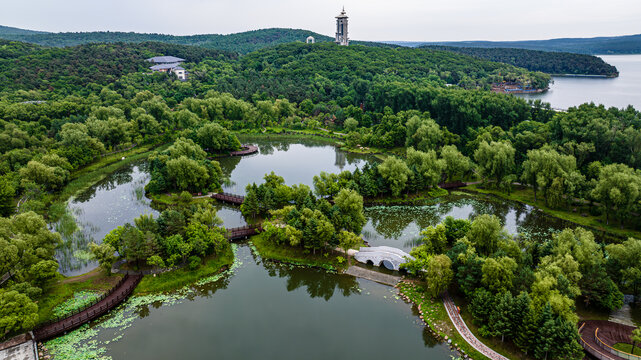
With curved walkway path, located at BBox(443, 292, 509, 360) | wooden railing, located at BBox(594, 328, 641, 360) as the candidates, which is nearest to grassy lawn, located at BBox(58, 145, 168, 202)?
curved walkway path, located at BBox(443, 292, 509, 360)

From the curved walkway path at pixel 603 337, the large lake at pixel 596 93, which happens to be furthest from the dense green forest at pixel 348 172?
the large lake at pixel 596 93

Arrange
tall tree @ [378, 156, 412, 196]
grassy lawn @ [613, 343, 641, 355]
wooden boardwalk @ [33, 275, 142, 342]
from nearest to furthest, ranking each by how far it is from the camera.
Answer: grassy lawn @ [613, 343, 641, 355]
wooden boardwalk @ [33, 275, 142, 342]
tall tree @ [378, 156, 412, 196]

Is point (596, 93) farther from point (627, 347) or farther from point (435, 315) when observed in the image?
point (435, 315)

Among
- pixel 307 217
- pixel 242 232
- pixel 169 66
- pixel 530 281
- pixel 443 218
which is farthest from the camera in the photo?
pixel 169 66

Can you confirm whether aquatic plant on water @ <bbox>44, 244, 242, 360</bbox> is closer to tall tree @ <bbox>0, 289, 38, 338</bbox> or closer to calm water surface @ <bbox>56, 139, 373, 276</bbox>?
tall tree @ <bbox>0, 289, 38, 338</bbox>

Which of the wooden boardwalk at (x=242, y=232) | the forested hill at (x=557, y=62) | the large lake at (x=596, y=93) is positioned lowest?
the wooden boardwalk at (x=242, y=232)

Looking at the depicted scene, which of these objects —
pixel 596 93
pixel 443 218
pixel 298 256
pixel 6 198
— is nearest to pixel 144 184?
pixel 6 198

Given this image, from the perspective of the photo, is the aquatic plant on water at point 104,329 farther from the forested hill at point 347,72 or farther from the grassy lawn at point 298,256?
the forested hill at point 347,72
